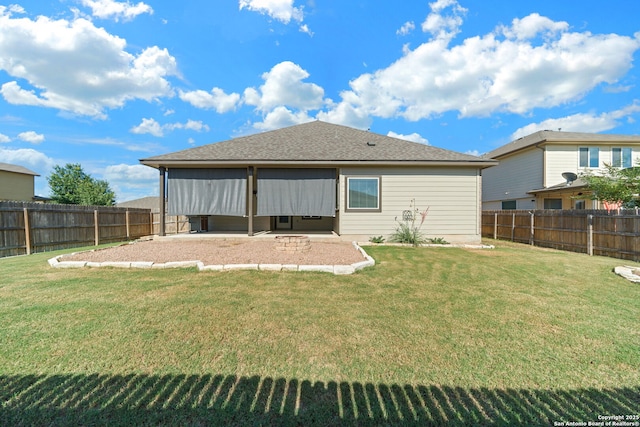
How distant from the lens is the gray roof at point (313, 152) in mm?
9445

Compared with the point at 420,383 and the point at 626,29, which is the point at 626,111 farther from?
the point at 420,383

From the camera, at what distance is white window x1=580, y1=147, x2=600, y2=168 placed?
1477 cm

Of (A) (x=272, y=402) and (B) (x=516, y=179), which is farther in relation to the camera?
(B) (x=516, y=179)

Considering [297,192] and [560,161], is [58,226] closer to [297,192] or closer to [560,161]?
[297,192]

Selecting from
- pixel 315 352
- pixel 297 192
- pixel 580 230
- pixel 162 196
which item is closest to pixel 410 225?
pixel 297 192

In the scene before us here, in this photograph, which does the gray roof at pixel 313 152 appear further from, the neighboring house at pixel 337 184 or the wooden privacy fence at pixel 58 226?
the wooden privacy fence at pixel 58 226

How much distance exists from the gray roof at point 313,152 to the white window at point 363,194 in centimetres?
73

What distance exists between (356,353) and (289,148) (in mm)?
9162

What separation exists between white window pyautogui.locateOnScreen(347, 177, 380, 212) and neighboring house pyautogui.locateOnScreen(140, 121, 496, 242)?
37 millimetres

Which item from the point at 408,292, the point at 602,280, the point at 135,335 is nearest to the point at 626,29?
the point at 602,280

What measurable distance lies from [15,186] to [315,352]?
31394 millimetres

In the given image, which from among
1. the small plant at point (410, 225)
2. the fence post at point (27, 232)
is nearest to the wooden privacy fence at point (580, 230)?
the small plant at point (410, 225)

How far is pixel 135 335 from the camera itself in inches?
108

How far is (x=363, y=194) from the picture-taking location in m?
9.73
